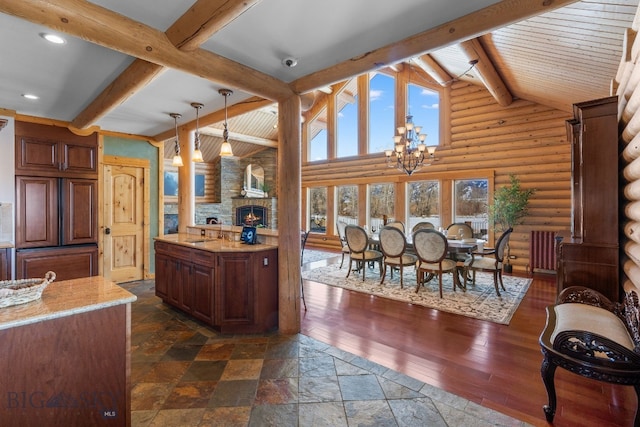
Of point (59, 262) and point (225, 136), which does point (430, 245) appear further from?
point (59, 262)

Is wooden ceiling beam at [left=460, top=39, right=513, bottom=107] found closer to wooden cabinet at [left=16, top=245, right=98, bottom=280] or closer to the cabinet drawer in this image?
the cabinet drawer

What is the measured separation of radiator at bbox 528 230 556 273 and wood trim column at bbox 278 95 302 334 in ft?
17.0

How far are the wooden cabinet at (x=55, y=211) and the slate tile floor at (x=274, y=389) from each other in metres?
2.50

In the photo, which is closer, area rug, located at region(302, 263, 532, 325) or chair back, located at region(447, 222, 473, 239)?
area rug, located at region(302, 263, 532, 325)

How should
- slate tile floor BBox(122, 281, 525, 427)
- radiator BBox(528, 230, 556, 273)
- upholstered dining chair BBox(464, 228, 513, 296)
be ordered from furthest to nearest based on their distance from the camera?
radiator BBox(528, 230, 556, 273), upholstered dining chair BBox(464, 228, 513, 296), slate tile floor BBox(122, 281, 525, 427)

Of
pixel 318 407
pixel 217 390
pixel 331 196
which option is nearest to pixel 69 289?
pixel 217 390

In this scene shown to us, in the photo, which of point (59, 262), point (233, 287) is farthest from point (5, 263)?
point (233, 287)

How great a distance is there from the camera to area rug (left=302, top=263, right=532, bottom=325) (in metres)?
3.81

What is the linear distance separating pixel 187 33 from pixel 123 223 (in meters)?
4.16

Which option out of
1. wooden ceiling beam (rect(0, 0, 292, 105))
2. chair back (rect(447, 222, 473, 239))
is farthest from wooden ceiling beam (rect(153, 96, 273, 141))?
chair back (rect(447, 222, 473, 239))

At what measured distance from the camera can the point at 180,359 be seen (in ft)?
8.60

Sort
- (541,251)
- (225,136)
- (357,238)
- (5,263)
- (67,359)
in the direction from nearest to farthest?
(67,359), (225,136), (5,263), (357,238), (541,251)

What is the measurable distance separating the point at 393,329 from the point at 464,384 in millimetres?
1055

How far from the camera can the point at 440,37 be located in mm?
2133
